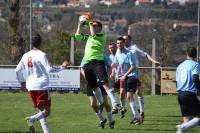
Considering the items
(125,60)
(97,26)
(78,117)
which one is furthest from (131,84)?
(97,26)

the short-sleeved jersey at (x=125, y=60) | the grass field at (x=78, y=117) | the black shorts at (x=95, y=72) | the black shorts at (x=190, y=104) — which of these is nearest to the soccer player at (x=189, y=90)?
the black shorts at (x=190, y=104)

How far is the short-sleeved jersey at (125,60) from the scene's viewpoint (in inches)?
713

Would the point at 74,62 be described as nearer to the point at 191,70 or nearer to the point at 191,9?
the point at 191,70

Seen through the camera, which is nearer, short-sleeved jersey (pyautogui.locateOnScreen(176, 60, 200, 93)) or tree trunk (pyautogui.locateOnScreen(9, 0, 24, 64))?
short-sleeved jersey (pyautogui.locateOnScreen(176, 60, 200, 93))

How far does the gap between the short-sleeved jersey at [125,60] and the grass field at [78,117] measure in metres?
1.33

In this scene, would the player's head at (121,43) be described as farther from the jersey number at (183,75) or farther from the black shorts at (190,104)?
the black shorts at (190,104)

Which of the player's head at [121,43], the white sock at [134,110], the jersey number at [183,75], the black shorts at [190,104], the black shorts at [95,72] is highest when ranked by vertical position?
the player's head at [121,43]

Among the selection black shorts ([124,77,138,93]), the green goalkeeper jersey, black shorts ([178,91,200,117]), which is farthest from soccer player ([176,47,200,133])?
black shorts ([124,77,138,93])

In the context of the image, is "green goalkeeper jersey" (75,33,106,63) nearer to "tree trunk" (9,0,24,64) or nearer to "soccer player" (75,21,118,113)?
"soccer player" (75,21,118,113)

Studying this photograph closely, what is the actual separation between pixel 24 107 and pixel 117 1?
54675mm

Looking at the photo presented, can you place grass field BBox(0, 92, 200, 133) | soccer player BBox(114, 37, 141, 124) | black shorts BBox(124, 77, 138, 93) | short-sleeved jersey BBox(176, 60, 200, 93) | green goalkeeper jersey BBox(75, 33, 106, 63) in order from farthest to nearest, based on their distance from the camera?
black shorts BBox(124, 77, 138, 93) → soccer player BBox(114, 37, 141, 124) → green goalkeeper jersey BBox(75, 33, 106, 63) → grass field BBox(0, 92, 200, 133) → short-sleeved jersey BBox(176, 60, 200, 93)

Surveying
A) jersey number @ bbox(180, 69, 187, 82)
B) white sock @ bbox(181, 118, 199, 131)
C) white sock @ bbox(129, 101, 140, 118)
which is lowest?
white sock @ bbox(129, 101, 140, 118)

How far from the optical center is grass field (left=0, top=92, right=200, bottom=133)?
1628 cm

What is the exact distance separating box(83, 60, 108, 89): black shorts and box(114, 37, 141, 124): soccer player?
5.57 feet
